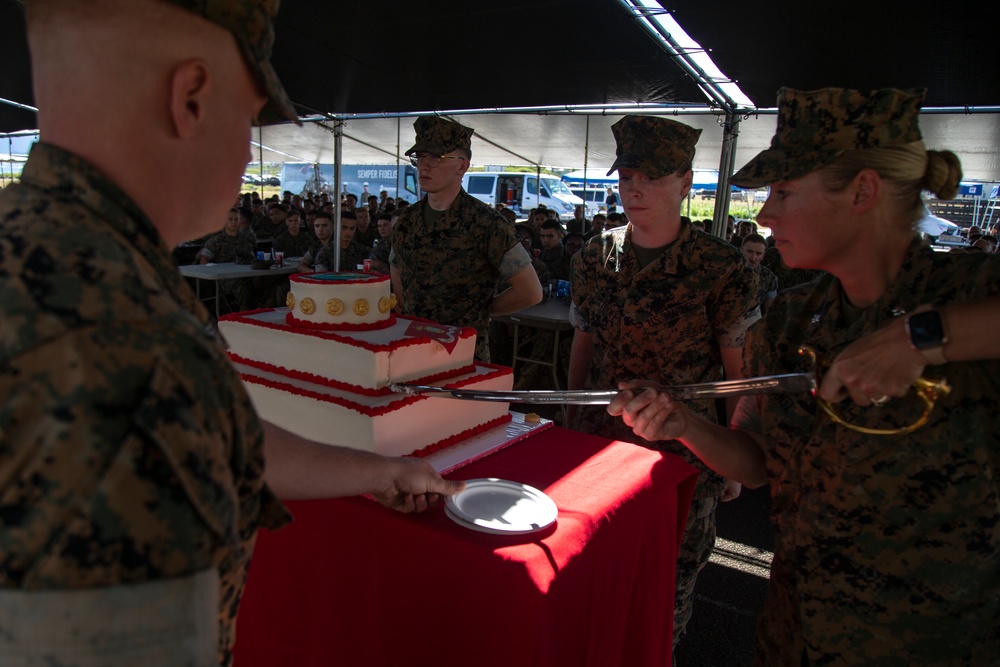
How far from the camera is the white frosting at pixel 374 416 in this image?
5.72ft

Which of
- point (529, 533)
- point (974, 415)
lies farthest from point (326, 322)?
point (974, 415)

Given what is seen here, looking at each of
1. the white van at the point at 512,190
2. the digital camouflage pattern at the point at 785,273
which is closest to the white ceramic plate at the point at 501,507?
the digital camouflage pattern at the point at 785,273

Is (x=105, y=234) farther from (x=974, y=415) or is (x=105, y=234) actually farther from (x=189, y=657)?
(x=974, y=415)

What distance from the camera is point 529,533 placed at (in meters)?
1.47

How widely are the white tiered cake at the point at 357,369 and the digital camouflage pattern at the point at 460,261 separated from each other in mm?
1131

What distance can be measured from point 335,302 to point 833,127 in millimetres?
1488

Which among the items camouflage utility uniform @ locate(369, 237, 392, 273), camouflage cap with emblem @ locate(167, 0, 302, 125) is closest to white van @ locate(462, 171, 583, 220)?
camouflage utility uniform @ locate(369, 237, 392, 273)

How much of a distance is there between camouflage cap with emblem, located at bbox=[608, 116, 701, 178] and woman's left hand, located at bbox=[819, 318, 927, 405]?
4.49 feet

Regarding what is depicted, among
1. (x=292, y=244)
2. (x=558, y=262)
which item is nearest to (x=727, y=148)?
(x=558, y=262)

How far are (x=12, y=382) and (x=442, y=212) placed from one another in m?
2.98

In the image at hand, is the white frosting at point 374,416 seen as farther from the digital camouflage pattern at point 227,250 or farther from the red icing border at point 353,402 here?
the digital camouflage pattern at point 227,250

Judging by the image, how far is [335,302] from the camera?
6.83 feet

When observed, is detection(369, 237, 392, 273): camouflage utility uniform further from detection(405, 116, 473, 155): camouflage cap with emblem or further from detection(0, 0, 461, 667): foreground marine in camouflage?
detection(0, 0, 461, 667): foreground marine in camouflage

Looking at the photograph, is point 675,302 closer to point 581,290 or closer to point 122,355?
point 581,290
